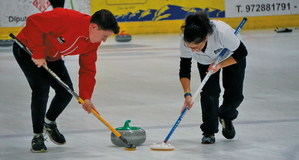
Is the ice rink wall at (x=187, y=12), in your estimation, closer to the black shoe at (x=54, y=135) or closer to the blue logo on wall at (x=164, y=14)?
the blue logo on wall at (x=164, y=14)

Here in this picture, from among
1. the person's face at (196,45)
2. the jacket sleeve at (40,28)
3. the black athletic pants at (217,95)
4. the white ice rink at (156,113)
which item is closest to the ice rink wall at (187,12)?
the white ice rink at (156,113)

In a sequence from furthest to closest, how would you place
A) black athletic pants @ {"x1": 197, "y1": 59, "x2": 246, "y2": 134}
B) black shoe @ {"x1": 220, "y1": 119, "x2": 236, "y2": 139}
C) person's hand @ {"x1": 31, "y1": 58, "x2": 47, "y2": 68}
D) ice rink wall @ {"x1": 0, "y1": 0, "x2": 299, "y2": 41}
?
ice rink wall @ {"x1": 0, "y1": 0, "x2": 299, "y2": 41} < black shoe @ {"x1": 220, "y1": 119, "x2": 236, "y2": 139} < black athletic pants @ {"x1": 197, "y1": 59, "x2": 246, "y2": 134} < person's hand @ {"x1": 31, "y1": 58, "x2": 47, "y2": 68}

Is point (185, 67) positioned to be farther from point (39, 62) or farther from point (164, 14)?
point (164, 14)

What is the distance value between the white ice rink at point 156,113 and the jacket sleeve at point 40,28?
2.01ft

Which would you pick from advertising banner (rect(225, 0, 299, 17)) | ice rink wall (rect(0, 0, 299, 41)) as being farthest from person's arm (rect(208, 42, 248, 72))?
advertising banner (rect(225, 0, 299, 17))

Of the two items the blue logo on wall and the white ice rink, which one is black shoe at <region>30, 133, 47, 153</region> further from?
the blue logo on wall

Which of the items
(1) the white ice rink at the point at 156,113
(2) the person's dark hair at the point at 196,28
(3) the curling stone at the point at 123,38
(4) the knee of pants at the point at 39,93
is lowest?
(3) the curling stone at the point at 123,38

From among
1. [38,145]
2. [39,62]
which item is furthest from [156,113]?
[39,62]

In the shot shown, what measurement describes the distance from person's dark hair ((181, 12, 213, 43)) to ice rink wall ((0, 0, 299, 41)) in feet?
35.1

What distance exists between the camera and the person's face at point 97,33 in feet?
14.3

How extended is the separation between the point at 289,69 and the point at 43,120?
15.1 ft

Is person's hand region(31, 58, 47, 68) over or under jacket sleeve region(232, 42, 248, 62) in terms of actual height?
over

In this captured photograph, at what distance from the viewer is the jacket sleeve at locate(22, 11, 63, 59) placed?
4.49 metres

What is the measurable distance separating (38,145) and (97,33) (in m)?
0.80
